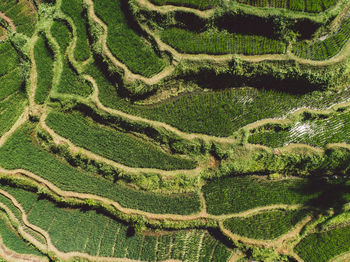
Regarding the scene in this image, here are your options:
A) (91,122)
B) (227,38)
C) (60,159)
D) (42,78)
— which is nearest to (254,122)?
(227,38)

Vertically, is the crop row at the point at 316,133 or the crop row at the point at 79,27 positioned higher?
the crop row at the point at 79,27

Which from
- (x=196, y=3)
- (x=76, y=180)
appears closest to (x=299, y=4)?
(x=196, y=3)

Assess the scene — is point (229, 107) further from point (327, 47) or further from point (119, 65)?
point (119, 65)

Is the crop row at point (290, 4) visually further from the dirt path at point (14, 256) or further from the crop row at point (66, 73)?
the dirt path at point (14, 256)

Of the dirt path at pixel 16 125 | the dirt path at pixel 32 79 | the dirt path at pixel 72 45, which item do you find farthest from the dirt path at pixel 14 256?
the dirt path at pixel 72 45

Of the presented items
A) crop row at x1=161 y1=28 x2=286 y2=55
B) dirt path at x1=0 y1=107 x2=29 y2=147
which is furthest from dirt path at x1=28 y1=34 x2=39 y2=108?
crop row at x1=161 y1=28 x2=286 y2=55

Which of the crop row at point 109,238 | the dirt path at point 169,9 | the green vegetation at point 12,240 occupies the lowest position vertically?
the green vegetation at point 12,240
